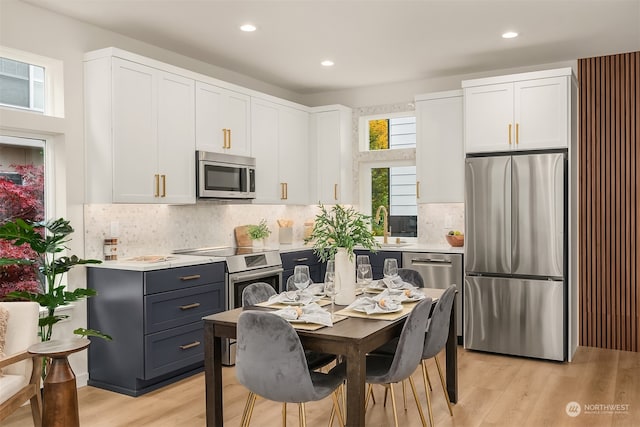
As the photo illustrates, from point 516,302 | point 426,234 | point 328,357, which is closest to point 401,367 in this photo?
point 328,357

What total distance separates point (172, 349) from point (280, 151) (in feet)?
8.12

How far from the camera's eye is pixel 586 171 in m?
5.17

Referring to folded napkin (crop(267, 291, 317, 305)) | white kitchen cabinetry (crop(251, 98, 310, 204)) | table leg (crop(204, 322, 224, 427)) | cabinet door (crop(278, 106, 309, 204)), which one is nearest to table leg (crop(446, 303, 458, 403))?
folded napkin (crop(267, 291, 317, 305))

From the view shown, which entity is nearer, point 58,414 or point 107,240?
point 58,414

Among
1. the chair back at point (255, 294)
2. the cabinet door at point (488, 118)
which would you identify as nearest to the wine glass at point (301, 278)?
the chair back at point (255, 294)

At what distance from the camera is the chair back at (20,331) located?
9.43 ft

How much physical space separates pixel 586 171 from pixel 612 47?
3.70ft

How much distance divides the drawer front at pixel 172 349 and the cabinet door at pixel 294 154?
2041mm

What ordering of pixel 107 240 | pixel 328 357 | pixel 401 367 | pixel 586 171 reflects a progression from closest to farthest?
pixel 401 367 < pixel 328 357 < pixel 107 240 < pixel 586 171

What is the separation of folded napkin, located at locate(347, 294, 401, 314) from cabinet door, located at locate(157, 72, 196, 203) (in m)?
2.07

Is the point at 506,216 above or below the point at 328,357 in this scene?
above

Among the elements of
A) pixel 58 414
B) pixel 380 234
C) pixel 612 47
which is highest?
pixel 612 47

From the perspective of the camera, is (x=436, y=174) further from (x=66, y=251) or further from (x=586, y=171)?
(x=66, y=251)

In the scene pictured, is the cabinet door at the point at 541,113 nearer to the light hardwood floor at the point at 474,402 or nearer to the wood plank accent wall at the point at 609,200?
the wood plank accent wall at the point at 609,200
